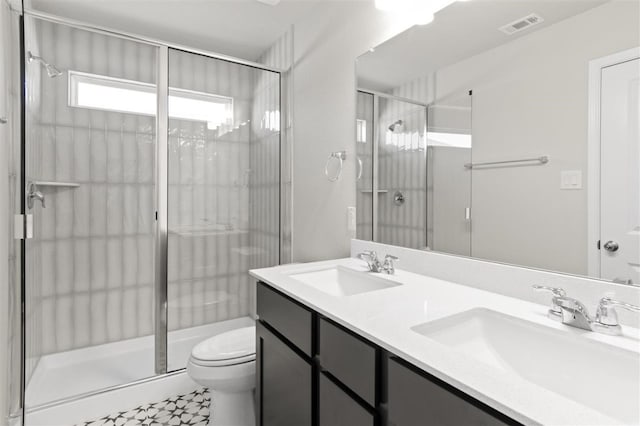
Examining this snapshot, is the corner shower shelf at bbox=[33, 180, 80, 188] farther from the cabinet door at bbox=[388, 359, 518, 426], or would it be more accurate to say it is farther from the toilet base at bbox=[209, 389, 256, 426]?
the cabinet door at bbox=[388, 359, 518, 426]

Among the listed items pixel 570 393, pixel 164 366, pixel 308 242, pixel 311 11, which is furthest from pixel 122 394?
pixel 311 11

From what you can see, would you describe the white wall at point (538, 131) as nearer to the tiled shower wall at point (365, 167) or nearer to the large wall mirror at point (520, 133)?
the large wall mirror at point (520, 133)

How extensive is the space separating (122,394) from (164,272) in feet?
2.43

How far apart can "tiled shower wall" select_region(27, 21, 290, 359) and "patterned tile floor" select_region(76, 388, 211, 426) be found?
0.49m

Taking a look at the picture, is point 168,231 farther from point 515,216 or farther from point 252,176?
point 515,216

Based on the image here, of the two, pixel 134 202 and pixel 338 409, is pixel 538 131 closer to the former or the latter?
pixel 338 409

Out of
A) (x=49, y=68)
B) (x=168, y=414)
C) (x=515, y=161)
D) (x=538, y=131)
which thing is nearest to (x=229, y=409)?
(x=168, y=414)

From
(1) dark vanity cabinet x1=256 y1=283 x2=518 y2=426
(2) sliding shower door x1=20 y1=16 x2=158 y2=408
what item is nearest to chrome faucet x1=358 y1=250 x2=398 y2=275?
(1) dark vanity cabinet x1=256 y1=283 x2=518 y2=426

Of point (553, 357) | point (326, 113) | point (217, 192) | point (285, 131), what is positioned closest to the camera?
point (553, 357)

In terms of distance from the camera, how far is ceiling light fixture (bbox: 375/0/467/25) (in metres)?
1.39

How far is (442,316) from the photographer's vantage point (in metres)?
0.91

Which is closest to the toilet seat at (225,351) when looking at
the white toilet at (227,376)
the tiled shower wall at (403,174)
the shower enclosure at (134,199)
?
the white toilet at (227,376)

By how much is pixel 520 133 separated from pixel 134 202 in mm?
2303

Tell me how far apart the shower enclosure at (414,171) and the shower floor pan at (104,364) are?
149 centimetres
